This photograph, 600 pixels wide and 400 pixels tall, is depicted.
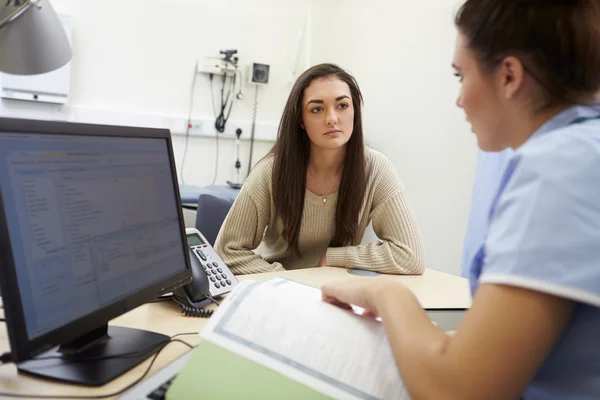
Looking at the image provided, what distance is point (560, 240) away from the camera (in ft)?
1.65

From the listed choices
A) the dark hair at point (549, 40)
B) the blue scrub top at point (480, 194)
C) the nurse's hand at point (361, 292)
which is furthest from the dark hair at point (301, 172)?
the dark hair at point (549, 40)

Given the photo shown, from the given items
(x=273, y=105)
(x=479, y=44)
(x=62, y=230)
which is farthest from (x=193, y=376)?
(x=273, y=105)

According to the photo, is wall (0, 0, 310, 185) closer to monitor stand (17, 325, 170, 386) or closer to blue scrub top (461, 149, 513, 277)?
blue scrub top (461, 149, 513, 277)

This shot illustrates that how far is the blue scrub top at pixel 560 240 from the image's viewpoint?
0.50 meters

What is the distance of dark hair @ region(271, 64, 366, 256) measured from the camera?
1.72m

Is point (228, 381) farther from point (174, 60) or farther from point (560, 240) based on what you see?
point (174, 60)

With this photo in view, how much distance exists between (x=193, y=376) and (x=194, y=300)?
1.54 ft

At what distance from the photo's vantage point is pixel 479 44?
0.65 metres

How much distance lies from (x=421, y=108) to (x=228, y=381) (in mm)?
2502

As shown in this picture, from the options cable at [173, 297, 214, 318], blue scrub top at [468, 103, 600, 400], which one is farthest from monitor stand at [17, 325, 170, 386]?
blue scrub top at [468, 103, 600, 400]

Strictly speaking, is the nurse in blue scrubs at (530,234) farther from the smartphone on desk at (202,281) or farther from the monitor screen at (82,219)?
the smartphone on desk at (202,281)

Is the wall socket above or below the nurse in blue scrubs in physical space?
below

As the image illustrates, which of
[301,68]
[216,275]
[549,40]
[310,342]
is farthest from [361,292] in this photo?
[301,68]

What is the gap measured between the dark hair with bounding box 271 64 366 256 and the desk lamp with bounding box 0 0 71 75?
2.70 ft
